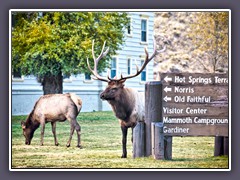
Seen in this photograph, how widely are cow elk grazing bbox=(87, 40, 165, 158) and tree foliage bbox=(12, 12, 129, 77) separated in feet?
0.71

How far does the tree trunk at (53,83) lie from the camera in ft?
49.2

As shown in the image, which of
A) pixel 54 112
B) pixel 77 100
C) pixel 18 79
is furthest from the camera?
pixel 54 112

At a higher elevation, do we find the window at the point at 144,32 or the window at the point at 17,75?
the window at the point at 144,32

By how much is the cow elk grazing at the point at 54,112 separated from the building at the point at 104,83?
100 millimetres

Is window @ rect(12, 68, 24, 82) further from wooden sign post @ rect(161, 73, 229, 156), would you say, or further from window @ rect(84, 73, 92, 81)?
wooden sign post @ rect(161, 73, 229, 156)

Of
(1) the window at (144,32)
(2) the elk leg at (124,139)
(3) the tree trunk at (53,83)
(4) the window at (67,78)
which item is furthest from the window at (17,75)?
(1) the window at (144,32)

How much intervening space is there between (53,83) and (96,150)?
1186mm

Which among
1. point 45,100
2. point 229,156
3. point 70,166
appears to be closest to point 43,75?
point 45,100

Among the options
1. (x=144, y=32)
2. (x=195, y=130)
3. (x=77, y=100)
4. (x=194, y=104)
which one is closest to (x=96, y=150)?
(x=77, y=100)

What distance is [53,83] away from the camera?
15.0 metres

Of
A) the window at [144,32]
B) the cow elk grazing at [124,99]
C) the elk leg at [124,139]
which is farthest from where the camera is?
the window at [144,32]

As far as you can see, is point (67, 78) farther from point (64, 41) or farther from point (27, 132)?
point (27, 132)

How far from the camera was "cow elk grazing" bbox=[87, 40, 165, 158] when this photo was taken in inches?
583

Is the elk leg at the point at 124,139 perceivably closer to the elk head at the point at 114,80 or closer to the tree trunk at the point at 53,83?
the elk head at the point at 114,80
